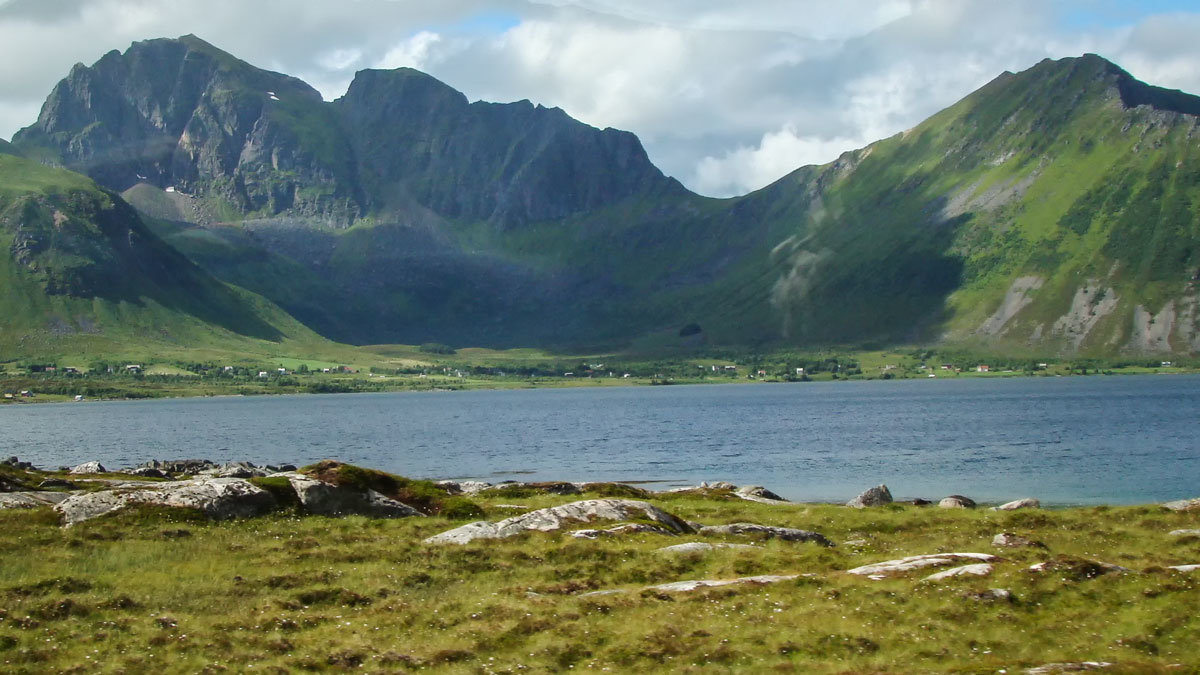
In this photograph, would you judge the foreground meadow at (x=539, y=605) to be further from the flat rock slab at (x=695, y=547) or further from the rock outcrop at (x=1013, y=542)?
the rock outcrop at (x=1013, y=542)

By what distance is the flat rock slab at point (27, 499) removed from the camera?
48.3 metres

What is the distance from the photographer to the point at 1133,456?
385ft

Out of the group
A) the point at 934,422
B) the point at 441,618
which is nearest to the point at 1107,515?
the point at 441,618

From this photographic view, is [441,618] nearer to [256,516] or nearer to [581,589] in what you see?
[581,589]

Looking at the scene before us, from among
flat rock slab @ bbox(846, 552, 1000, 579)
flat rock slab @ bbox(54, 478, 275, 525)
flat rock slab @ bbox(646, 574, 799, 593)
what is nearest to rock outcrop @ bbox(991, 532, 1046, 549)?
flat rock slab @ bbox(846, 552, 1000, 579)

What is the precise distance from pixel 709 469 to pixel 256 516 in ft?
254

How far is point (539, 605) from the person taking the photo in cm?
3164

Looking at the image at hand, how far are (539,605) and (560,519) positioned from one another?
14641 millimetres

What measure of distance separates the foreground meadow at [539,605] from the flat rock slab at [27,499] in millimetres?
4748

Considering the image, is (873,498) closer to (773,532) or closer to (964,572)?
(773,532)

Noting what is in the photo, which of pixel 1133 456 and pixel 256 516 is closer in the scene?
pixel 256 516

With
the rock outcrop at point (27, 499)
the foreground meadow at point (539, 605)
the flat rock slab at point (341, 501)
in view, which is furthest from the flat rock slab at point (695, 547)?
the rock outcrop at point (27, 499)

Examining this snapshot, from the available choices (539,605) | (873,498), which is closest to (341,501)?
(539,605)

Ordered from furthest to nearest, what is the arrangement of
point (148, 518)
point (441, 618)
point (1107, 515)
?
1. point (1107, 515)
2. point (148, 518)
3. point (441, 618)
